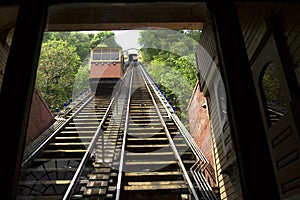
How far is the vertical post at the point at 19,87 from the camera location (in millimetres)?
1140

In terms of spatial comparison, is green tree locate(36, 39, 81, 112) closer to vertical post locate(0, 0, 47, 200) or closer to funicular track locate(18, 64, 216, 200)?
funicular track locate(18, 64, 216, 200)

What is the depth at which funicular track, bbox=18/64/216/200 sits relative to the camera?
169 inches

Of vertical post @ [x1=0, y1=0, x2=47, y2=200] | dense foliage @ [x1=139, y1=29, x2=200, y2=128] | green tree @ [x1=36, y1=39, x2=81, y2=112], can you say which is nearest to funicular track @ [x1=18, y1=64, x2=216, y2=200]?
vertical post @ [x1=0, y1=0, x2=47, y2=200]

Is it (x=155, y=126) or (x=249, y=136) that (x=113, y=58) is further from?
(x=249, y=136)

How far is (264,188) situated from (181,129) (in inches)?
230

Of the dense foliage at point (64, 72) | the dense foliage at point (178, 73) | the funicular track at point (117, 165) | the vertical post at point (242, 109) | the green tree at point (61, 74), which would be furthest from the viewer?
the green tree at point (61, 74)

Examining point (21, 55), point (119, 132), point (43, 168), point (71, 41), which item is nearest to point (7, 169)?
point (21, 55)

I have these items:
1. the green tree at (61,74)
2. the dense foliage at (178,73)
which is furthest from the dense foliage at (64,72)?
the dense foliage at (178,73)

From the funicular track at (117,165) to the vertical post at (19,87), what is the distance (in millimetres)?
1566

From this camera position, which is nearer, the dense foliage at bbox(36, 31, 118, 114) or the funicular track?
the funicular track

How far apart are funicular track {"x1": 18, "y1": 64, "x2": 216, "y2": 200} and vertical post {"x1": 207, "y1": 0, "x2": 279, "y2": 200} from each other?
2201 mm

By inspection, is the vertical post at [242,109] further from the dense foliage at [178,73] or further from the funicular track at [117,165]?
the dense foliage at [178,73]

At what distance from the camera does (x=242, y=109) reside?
48.7 inches

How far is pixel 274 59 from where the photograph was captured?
3.33m
